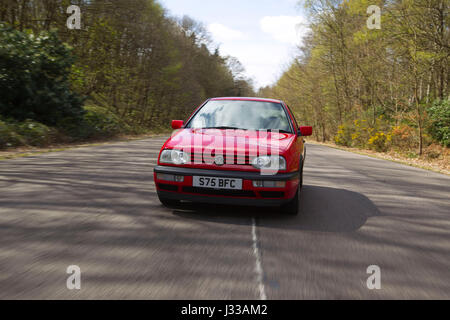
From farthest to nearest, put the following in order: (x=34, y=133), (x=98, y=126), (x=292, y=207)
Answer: (x=98, y=126) < (x=34, y=133) < (x=292, y=207)

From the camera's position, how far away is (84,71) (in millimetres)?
22641

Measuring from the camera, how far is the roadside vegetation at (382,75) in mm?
17281

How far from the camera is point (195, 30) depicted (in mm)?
55906

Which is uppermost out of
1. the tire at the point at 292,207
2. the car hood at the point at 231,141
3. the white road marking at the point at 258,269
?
the car hood at the point at 231,141

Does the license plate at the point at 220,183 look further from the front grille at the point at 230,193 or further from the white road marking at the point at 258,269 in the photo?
the white road marking at the point at 258,269

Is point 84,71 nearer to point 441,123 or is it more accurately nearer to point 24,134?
point 24,134

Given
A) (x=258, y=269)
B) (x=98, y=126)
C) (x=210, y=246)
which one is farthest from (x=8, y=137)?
(x=258, y=269)

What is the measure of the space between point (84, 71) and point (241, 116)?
19230mm

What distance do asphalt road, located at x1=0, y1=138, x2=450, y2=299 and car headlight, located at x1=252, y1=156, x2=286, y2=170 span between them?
0.66 meters

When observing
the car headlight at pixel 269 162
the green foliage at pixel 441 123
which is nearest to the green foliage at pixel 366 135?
the green foliage at pixel 441 123

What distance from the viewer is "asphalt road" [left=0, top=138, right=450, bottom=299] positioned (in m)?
2.85

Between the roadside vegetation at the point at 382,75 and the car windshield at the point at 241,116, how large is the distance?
12.6 m

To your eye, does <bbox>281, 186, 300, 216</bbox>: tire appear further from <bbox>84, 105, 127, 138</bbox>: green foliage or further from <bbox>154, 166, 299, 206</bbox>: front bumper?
<bbox>84, 105, 127, 138</bbox>: green foliage

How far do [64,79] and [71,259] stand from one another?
16161 millimetres
